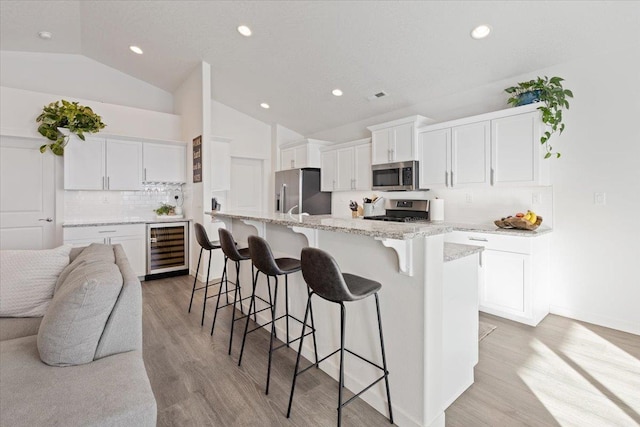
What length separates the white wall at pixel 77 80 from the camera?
4457mm

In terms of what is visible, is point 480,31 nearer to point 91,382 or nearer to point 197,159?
point 91,382

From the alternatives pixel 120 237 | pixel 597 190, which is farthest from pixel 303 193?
pixel 597 190

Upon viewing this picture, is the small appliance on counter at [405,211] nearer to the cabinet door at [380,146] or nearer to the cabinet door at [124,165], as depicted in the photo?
the cabinet door at [380,146]

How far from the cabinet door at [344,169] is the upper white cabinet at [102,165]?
314cm

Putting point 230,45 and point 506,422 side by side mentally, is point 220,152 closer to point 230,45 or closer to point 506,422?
point 230,45

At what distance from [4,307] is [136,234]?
8.72 ft

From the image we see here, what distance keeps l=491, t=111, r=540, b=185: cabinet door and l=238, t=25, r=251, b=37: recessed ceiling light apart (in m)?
2.92

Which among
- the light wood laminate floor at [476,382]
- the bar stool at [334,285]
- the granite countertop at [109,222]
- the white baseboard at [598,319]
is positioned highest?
the granite countertop at [109,222]

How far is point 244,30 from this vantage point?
11.6ft

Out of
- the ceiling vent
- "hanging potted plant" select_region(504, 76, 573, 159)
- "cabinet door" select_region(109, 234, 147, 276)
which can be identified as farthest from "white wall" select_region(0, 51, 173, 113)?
"hanging potted plant" select_region(504, 76, 573, 159)

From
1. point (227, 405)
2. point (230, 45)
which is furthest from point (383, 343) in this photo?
point (230, 45)

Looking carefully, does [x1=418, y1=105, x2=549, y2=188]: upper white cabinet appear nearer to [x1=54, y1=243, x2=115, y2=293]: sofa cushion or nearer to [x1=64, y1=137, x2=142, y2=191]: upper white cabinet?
[x1=54, y1=243, x2=115, y2=293]: sofa cushion

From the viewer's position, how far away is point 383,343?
172 centimetres

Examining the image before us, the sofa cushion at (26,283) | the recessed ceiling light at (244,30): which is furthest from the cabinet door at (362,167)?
the sofa cushion at (26,283)
